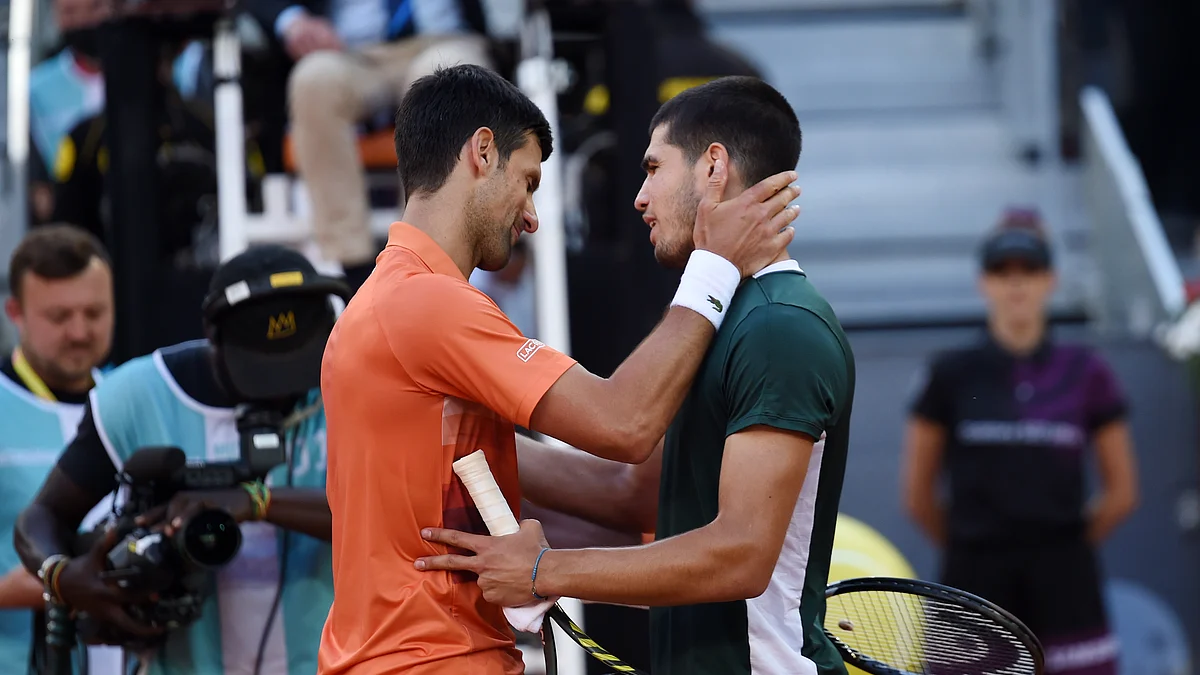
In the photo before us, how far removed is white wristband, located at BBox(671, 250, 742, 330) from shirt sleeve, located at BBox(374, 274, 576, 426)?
0.79 ft

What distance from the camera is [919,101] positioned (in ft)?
32.4

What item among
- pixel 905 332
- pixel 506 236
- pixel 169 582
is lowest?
pixel 905 332

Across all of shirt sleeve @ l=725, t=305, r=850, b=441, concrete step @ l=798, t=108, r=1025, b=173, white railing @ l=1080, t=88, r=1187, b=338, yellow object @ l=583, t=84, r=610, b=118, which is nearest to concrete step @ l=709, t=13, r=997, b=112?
concrete step @ l=798, t=108, r=1025, b=173

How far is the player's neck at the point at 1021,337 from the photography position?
6.00 m

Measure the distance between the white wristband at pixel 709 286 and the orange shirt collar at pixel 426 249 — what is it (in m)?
0.39

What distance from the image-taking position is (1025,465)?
5.82 metres

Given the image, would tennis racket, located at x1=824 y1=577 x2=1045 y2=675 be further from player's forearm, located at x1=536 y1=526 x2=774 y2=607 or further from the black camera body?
the black camera body

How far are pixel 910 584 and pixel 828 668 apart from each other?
0.28 metres

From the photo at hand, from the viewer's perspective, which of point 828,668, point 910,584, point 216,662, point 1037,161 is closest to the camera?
point 828,668

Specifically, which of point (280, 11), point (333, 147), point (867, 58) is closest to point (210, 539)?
point (333, 147)

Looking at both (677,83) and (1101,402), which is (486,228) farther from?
(1101,402)

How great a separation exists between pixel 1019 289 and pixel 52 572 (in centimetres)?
399

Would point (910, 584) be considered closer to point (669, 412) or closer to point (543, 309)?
point (669, 412)

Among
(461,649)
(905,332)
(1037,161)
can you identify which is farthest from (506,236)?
(1037,161)
